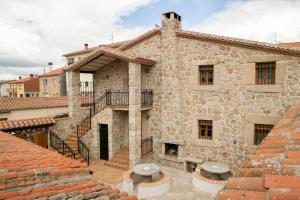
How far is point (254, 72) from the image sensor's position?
1066 centimetres

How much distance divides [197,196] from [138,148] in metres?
4.59

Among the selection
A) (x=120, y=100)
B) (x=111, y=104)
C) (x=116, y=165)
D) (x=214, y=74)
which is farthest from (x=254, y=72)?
(x=116, y=165)

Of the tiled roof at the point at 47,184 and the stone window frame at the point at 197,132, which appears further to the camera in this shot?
the stone window frame at the point at 197,132

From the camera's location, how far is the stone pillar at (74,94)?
1518 centimetres

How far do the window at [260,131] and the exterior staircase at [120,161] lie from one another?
7.59 metres

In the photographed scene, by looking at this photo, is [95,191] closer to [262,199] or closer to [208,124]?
[262,199]

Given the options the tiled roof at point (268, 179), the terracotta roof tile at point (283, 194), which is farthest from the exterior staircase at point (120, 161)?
the terracotta roof tile at point (283, 194)

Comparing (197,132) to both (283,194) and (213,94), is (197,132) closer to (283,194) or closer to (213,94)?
(213,94)

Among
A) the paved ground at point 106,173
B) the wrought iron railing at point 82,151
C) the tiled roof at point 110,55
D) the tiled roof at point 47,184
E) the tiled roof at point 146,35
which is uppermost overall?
the tiled roof at point 146,35

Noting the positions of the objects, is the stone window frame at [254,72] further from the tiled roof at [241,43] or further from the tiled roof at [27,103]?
the tiled roof at [27,103]

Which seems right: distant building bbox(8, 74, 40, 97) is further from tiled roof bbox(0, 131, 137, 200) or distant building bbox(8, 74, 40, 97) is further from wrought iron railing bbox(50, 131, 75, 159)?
tiled roof bbox(0, 131, 137, 200)

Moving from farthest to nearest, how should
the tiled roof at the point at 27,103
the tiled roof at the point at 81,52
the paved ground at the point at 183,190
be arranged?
1. the tiled roof at the point at 81,52
2. the tiled roof at the point at 27,103
3. the paved ground at the point at 183,190

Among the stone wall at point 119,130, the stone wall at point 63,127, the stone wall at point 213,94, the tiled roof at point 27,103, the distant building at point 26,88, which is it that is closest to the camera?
the stone wall at point 213,94

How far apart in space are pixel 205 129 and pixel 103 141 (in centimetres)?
701
